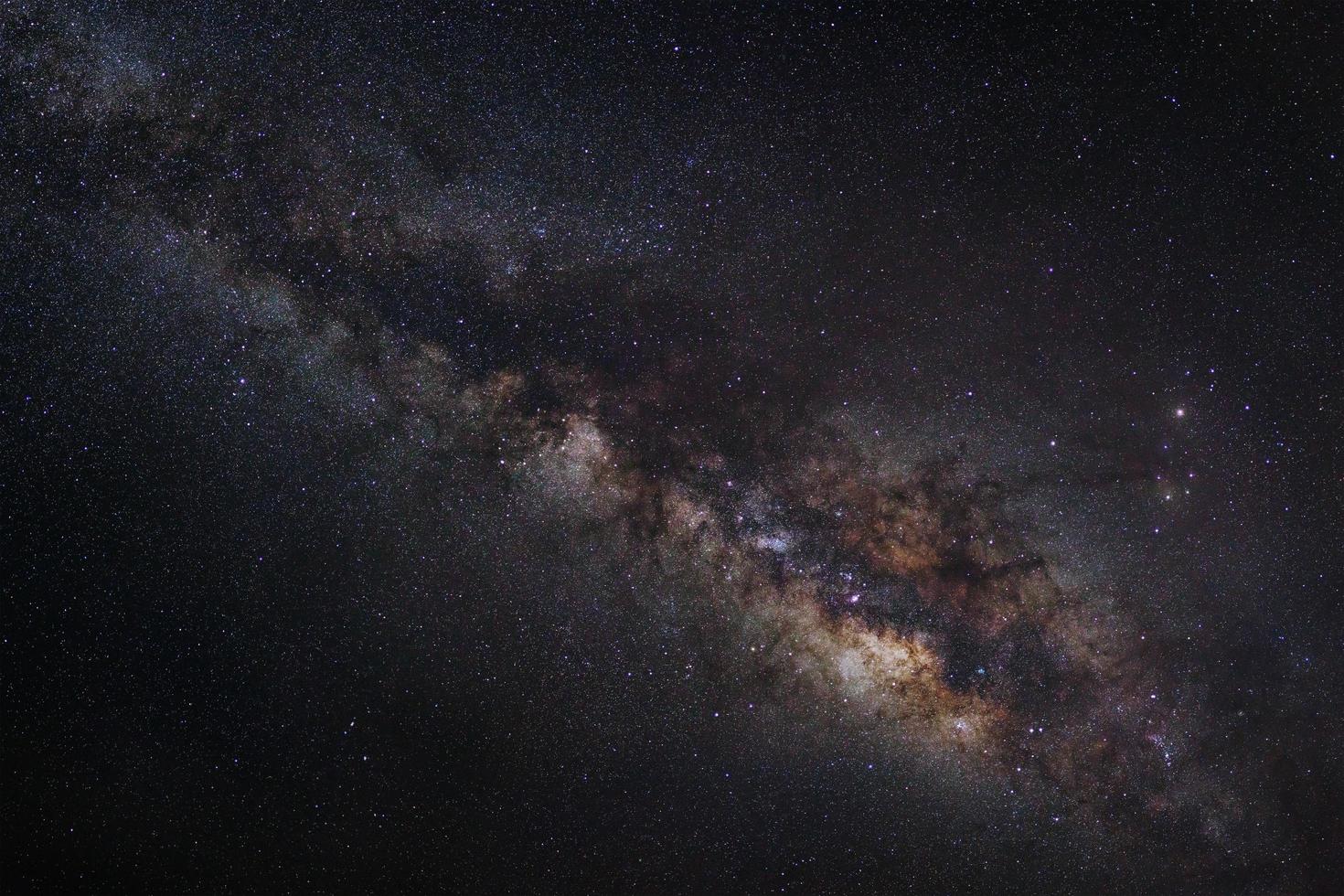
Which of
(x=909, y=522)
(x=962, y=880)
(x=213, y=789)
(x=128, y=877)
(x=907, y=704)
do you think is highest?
(x=909, y=522)

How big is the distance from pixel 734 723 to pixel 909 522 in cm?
266

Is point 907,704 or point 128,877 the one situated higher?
point 907,704

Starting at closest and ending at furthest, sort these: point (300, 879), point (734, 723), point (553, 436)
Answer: point (553, 436)
point (734, 723)
point (300, 879)

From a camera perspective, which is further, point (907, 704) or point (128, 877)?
point (128, 877)

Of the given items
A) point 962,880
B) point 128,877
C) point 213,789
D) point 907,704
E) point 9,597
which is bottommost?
point 128,877

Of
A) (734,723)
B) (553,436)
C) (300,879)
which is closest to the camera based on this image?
(553,436)

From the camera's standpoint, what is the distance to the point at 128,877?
6605 mm

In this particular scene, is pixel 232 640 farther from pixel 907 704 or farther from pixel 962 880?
pixel 962 880

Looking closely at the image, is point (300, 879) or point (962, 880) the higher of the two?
point (962, 880)

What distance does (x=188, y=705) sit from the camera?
20.5 feet

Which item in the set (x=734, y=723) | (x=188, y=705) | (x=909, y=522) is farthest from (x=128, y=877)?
(x=909, y=522)

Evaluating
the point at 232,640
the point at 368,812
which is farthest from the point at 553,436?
the point at 368,812

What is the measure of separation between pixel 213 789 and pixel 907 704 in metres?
7.20

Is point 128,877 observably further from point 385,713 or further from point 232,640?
point 385,713
